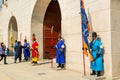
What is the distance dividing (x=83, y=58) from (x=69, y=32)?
183 centimetres

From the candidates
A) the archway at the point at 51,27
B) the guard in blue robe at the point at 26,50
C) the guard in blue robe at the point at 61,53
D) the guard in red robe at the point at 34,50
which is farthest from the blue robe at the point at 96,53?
the guard in blue robe at the point at 26,50

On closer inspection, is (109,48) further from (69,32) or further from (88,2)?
(69,32)

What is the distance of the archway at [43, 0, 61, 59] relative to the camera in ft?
57.0

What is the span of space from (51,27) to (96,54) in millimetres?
8390

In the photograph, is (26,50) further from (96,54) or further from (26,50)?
(96,54)

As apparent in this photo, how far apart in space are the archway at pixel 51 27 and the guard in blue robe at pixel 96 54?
777 centimetres

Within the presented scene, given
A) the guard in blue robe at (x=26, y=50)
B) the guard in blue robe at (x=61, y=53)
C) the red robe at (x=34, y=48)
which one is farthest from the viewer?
the guard in blue robe at (x=26, y=50)

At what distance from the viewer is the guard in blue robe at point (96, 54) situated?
933 cm

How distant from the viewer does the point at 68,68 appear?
39.2 ft

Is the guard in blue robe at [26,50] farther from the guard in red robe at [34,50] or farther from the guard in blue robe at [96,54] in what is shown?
the guard in blue robe at [96,54]

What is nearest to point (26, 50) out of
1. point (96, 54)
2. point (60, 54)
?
point (60, 54)

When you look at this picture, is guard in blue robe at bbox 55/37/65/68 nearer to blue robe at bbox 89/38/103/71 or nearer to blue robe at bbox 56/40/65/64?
blue robe at bbox 56/40/65/64

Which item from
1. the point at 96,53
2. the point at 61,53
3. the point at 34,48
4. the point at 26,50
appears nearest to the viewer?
the point at 96,53

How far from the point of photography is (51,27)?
17.5 m
